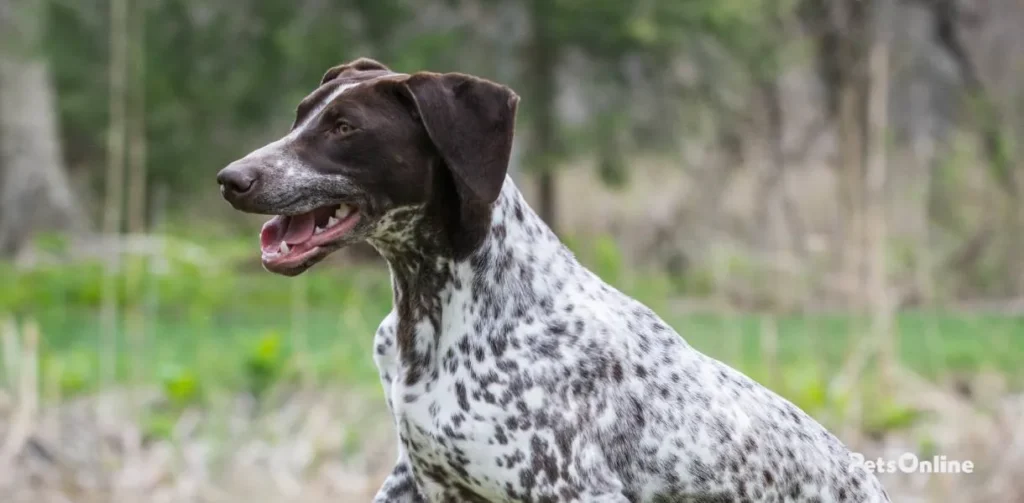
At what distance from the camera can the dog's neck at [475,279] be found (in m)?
3.09

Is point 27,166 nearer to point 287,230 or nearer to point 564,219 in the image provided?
point 564,219

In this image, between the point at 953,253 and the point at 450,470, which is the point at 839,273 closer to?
the point at 953,253

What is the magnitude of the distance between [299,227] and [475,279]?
0.42 metres

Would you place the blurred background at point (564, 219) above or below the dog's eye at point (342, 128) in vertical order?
above

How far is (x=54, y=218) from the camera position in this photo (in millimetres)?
13406

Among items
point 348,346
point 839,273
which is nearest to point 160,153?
point 348,346

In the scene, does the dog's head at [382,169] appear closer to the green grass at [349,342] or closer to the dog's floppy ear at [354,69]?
the dog's floppy ear at [354,69]

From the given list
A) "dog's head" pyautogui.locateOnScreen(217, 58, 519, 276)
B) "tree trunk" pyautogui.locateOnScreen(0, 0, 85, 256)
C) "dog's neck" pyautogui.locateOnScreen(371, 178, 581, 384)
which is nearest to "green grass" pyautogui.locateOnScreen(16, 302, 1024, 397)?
"tree trunk" pyautogui.locateOnScreen(0, 0, 85, 256)

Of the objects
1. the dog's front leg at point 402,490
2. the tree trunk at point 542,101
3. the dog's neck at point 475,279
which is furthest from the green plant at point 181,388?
the tree trunk at point 542,101

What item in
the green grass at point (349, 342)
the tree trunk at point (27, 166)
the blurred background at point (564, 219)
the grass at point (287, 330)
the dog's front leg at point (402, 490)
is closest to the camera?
the dog's front leg at point (402, 490)

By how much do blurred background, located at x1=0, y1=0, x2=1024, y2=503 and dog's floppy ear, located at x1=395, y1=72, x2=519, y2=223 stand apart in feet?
11.6

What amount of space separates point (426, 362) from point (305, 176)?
1.71ft

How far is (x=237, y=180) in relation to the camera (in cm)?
291

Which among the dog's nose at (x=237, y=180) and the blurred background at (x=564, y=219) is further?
the blurred background at (x=564, y=219)
